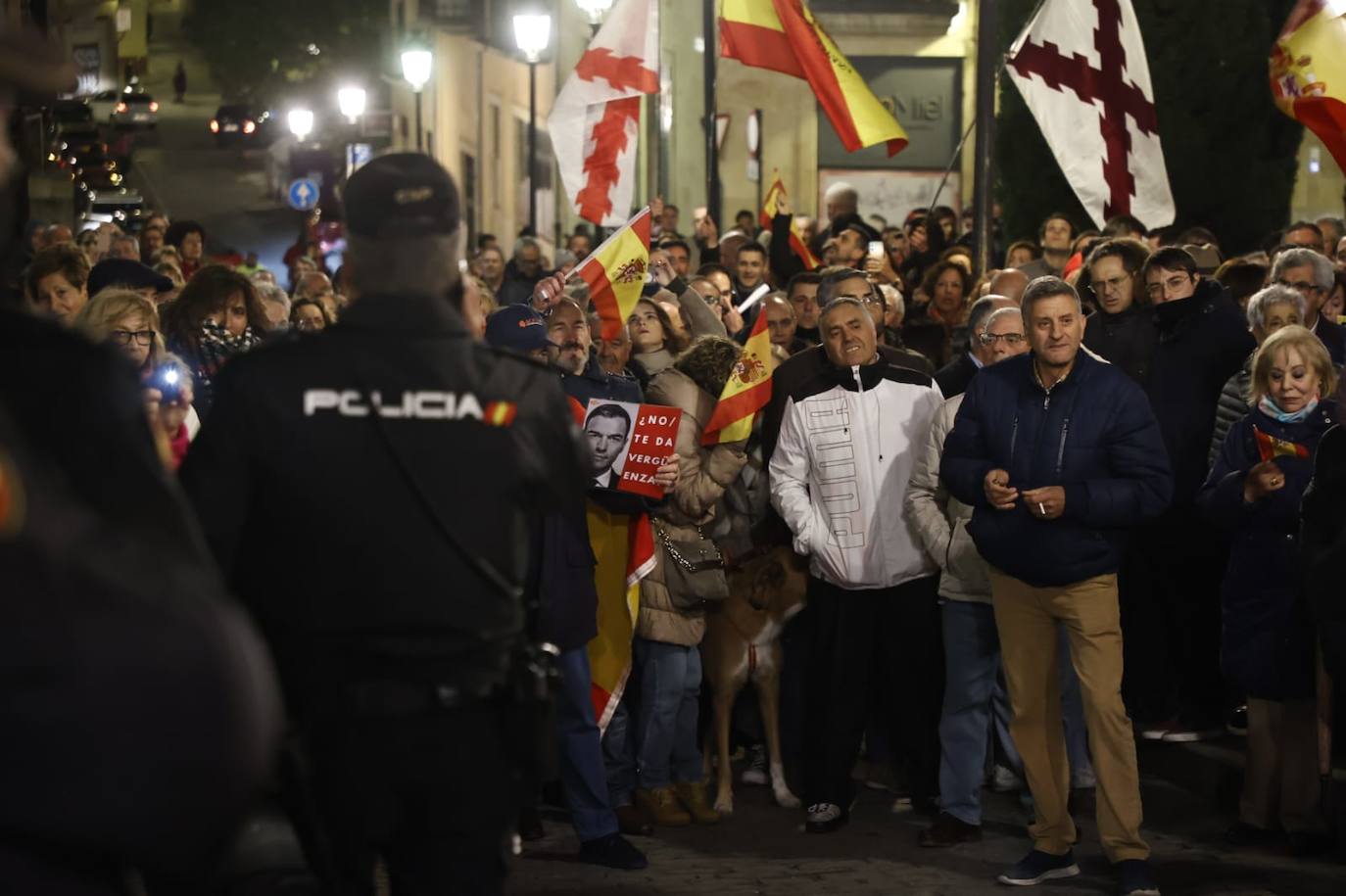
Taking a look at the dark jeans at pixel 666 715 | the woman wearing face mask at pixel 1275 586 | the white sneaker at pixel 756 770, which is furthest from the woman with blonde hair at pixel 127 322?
the woman wearing face mask at pixel 1275 586

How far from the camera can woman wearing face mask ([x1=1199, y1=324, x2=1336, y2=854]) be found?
8.05 m

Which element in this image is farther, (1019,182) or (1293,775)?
(1019,182)

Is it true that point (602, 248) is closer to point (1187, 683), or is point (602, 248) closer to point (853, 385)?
point (853, 385)

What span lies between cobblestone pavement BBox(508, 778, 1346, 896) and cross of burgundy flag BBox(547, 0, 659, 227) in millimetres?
5613

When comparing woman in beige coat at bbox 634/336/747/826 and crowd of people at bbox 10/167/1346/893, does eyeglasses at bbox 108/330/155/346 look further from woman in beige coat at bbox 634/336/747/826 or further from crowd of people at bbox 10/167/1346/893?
woman in beige coat at bbox 634/336/747/826

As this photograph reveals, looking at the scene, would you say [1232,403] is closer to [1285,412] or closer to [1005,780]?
[1285,412]

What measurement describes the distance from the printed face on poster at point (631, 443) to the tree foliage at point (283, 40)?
70.1m

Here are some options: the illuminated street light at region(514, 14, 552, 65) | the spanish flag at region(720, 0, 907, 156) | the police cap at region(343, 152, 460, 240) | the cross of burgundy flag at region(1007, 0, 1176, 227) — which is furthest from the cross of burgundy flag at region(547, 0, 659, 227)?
the illuminated street light at region(514, 14, 552, 65)

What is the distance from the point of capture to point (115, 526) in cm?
196

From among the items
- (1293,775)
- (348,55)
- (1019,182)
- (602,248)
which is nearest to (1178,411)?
(1293,775)

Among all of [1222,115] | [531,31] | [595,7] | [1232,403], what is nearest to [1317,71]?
[1232,403]

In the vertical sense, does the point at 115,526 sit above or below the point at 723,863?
above

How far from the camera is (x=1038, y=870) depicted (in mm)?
7812

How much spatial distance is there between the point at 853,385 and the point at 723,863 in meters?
2.13
